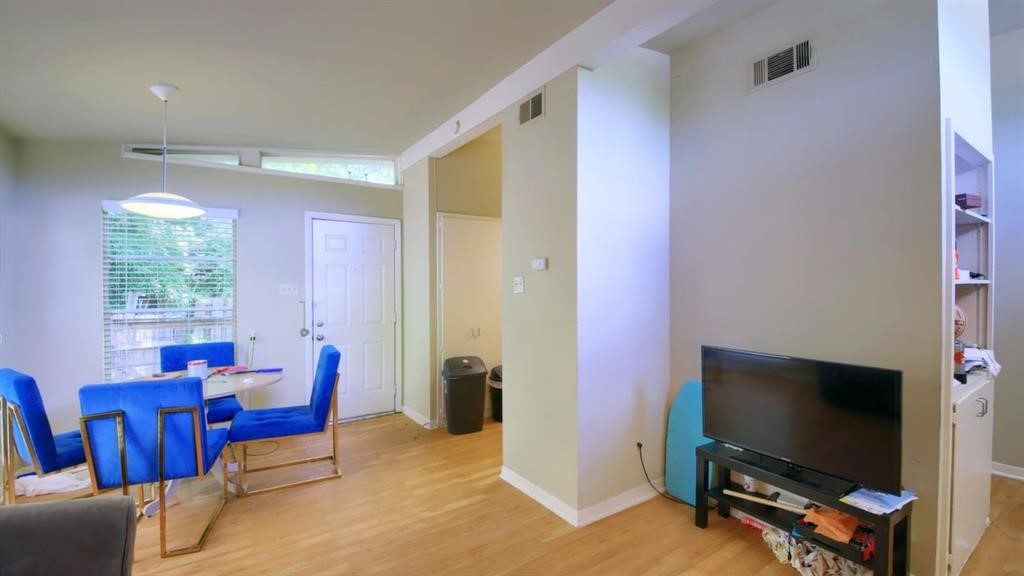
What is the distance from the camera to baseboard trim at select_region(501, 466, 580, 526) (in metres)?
2.61

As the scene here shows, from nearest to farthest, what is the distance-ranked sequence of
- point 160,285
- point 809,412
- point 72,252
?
point 809,412
point 72,252
point 160,285

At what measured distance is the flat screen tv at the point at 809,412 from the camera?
73.3 inches

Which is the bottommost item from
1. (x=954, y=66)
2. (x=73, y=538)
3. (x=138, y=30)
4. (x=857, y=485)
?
(x=857, y=485)

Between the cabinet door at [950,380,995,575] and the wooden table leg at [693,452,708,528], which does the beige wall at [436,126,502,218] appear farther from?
the cabinet door at [950,380,995,575]

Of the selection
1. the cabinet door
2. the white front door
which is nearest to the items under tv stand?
the cabinet door

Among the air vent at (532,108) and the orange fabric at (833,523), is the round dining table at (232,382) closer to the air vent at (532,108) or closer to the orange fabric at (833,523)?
the air vent at (532,108)

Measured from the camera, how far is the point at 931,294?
6.39 ft

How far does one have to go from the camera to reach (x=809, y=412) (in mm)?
2109

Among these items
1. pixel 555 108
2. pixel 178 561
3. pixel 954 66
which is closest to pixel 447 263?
pixel 555 108

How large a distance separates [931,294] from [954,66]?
1088 millimetres

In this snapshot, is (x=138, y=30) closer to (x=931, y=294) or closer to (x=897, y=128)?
(x=897, y=128)

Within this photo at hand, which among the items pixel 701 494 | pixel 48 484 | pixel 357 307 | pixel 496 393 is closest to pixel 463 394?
pixel 496 393

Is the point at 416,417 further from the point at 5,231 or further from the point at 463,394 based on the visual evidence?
the point at 5,231

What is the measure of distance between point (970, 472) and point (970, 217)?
4.25 ft
